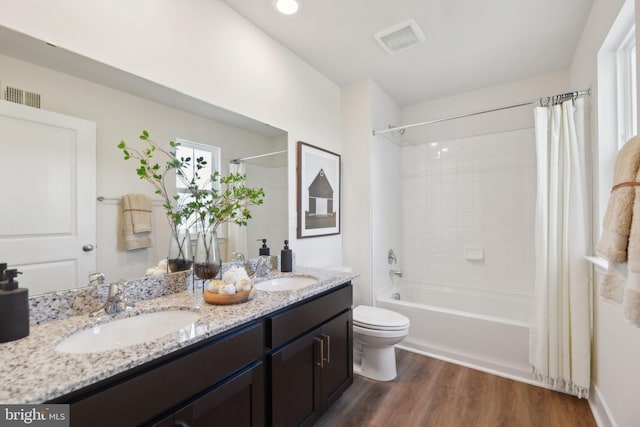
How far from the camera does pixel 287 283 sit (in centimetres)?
189

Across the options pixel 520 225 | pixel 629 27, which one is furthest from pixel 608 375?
pixel 629 27

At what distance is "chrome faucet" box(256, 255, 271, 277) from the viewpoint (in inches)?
75.9

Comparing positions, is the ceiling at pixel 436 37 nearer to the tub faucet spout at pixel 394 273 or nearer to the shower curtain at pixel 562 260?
the shower curtain at pixel 562 260

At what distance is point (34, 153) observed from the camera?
106cm

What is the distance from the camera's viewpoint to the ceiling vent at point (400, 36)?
2020 mm

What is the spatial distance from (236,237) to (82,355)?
1.07 meters

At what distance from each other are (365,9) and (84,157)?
5.89 feet

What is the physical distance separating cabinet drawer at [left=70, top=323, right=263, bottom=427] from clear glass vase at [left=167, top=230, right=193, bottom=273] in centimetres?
55

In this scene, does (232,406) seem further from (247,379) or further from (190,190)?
(190,190)

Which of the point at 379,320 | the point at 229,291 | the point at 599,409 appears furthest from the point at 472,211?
the point at 229,291

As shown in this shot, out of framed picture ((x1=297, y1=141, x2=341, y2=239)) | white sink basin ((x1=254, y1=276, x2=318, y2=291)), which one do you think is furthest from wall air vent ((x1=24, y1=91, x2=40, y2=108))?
framed picture ((x1=297, y1=141, x2=341, y2=239))

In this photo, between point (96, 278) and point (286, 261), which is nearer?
point (96, 278)

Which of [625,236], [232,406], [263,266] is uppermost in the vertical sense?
[625,236]

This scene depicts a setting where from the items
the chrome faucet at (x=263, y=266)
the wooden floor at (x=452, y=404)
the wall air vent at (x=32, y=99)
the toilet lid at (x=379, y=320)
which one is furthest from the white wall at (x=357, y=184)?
the wall air vent at (x=32, y=99)
